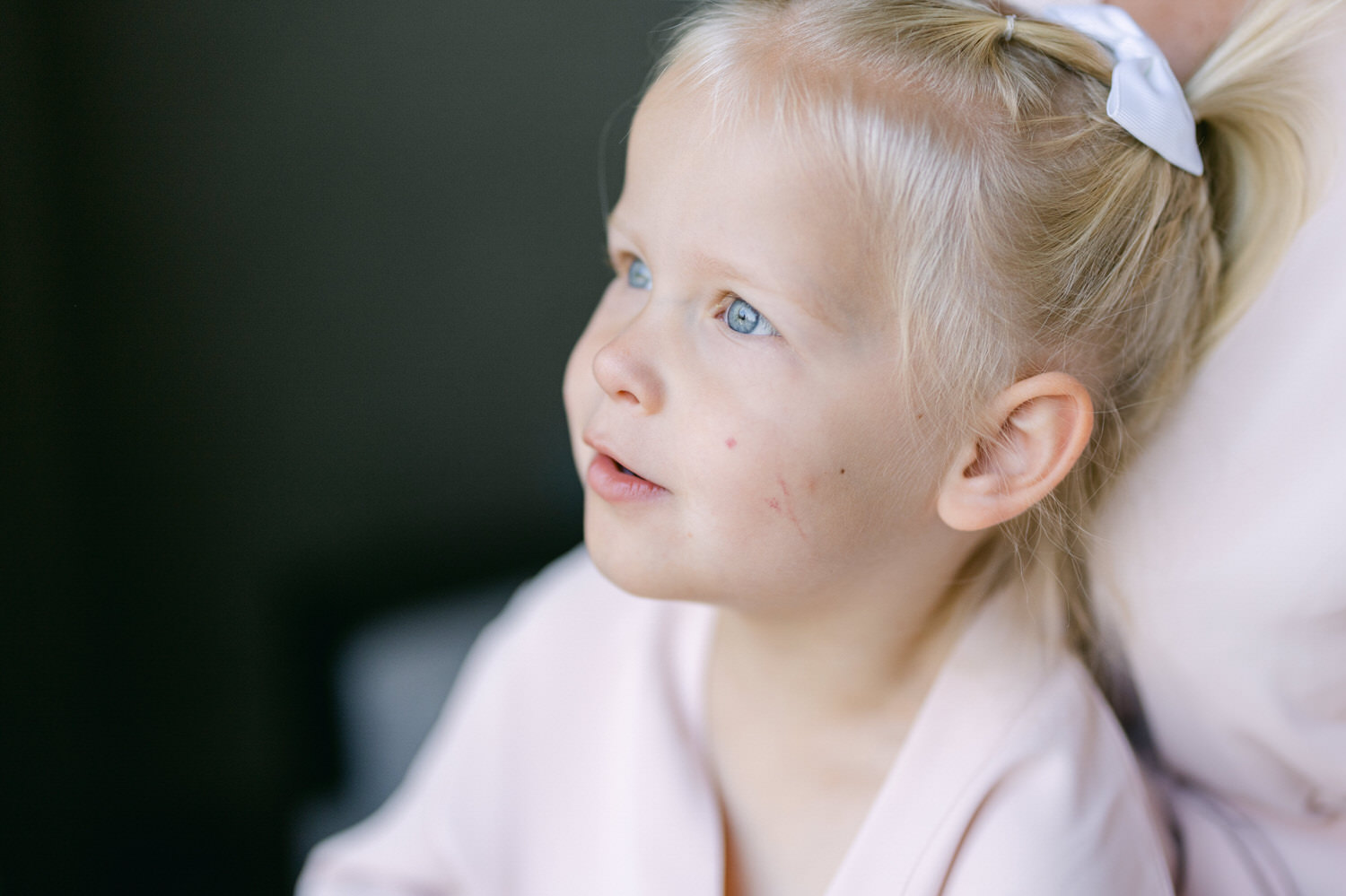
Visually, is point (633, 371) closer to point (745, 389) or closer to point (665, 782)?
point (745, 389)

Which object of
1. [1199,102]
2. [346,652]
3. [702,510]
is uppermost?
[1199,102]

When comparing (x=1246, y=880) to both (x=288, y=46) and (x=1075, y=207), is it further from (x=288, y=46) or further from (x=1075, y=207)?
(x=288, y=46)

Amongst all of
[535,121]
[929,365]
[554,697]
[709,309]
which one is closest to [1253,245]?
[929,365]

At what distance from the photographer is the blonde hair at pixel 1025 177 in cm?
57

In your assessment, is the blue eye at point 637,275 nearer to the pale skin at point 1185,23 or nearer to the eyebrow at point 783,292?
the eyebrow at point 783,292

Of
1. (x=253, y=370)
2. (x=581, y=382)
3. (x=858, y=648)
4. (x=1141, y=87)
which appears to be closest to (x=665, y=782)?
(x=858, y=648)

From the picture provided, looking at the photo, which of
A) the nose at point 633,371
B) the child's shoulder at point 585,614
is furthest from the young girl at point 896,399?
the child's shoulder at point 585,614

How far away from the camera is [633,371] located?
1.97 ft

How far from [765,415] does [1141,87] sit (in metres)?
0.26

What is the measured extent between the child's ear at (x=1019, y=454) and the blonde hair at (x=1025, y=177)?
0.02 meters

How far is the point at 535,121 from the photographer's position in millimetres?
1324

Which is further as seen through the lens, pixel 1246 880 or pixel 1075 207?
pixel 1246 880

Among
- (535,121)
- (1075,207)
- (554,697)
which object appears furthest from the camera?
(535,121)

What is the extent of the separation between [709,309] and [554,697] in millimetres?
398
